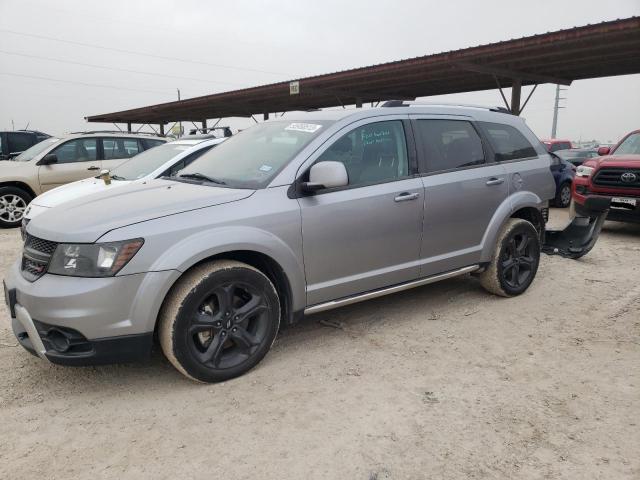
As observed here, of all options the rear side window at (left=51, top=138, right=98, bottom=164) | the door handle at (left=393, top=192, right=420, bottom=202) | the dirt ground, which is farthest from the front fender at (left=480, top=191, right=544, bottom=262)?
the rear side window at (left=51, top=138, right=98, bottom=164)

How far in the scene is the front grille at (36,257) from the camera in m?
2.78

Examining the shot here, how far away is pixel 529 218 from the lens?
4.87 m

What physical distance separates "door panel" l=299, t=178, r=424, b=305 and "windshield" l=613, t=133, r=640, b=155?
21.1 ft

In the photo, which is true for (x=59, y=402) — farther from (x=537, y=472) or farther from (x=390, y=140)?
(x=390, y=140)

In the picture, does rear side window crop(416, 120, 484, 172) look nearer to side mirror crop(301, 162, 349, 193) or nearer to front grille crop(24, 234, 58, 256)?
side mirror crop(301, 162, 349, 193)

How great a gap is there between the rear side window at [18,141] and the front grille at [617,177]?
13.8 metres

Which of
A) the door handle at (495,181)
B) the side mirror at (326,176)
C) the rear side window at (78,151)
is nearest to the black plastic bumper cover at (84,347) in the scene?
the side mirror at (326,176)

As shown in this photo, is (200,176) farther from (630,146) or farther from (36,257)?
(630,146)

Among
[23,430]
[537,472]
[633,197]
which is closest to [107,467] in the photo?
[23,430]

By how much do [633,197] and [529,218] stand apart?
367 centimetres

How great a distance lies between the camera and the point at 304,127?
366cm

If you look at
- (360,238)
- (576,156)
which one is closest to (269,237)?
(360,238)

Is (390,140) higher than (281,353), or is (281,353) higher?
(390,140)

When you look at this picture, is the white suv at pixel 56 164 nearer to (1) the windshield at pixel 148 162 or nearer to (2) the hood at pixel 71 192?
(1) the windshield at pixel 148 162
